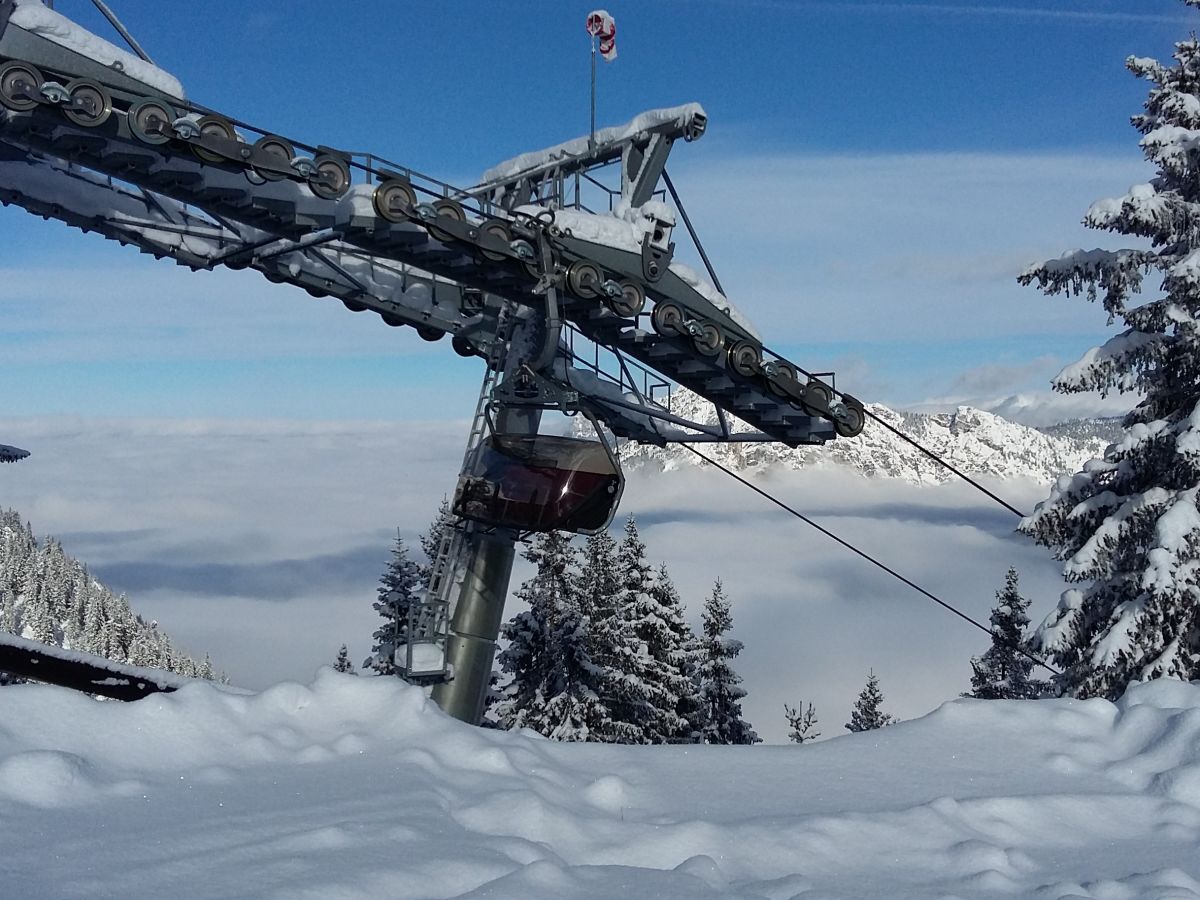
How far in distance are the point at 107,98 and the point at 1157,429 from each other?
15.2 meters

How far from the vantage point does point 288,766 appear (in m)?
5.16

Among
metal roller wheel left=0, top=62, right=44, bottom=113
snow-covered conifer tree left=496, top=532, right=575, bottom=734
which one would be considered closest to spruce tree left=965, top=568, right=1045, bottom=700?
snow-covered conifer tree left=496, top=532, right=575, bottom=734

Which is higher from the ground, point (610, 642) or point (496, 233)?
point (496, 233)

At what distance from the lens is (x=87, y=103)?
12.6m

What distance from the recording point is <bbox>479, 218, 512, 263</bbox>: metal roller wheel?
15297 millimetres

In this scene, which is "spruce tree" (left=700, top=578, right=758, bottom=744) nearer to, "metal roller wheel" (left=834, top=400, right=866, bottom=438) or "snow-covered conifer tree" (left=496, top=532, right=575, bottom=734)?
"snow-covered conifer tree" (left=496, top=532, right=575, bottom=734)

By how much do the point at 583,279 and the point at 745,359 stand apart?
3.54 metres

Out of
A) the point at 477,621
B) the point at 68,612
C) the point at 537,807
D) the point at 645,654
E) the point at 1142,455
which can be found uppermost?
the point at 68,612

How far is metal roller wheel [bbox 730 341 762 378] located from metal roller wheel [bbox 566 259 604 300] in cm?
304

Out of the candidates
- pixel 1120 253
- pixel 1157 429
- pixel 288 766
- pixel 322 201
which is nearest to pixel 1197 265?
pixel 1120 253

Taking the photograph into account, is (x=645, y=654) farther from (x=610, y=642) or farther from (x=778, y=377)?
(x=778, y=377)

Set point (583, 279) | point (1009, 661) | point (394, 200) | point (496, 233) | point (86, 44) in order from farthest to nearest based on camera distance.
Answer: point (1009, 661) → point (583, 279) → point (496, 233) → point (394, 200) → point (86, 44)

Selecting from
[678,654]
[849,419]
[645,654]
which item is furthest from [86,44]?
[678,654]

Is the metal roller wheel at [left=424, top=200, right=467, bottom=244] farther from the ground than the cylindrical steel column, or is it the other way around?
the metal roller wheel at [left=424, top=200, right=467, bottom=244]
